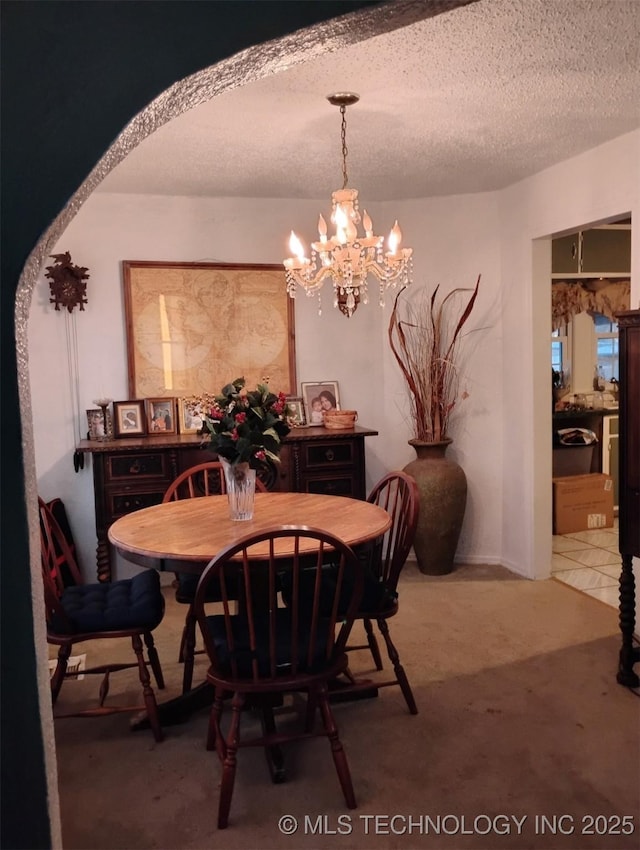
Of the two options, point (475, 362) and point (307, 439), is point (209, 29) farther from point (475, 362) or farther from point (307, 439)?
point (475, 362)

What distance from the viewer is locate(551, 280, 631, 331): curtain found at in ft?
17.9

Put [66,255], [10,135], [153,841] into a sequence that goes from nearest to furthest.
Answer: [10,135]
[153,841]
[66,255]

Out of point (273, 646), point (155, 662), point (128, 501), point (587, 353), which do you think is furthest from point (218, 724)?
point (587, 353)

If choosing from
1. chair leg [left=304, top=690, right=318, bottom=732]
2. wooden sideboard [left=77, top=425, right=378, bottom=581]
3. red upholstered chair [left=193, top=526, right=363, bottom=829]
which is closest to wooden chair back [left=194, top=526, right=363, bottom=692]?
red upholstered chair [left=193, top=526, right=363, bottom=829]

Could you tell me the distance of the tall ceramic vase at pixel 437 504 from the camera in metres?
4.26

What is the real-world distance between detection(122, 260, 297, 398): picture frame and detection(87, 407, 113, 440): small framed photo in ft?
0.82

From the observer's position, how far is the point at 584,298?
5477 millimetres

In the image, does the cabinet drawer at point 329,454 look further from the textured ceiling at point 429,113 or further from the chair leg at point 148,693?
the chair leg at point 148,693

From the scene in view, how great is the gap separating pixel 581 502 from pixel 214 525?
349 cm

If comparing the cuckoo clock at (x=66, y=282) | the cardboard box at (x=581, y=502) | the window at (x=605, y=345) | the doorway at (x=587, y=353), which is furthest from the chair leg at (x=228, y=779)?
the window at (x=605, y=345)

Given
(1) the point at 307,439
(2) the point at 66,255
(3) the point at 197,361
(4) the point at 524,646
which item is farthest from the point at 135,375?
(4) the point at 524,646

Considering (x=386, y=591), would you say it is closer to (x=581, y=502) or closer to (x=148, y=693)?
(x=148, y=693)

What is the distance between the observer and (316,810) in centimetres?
218

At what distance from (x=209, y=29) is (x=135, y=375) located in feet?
10.5
